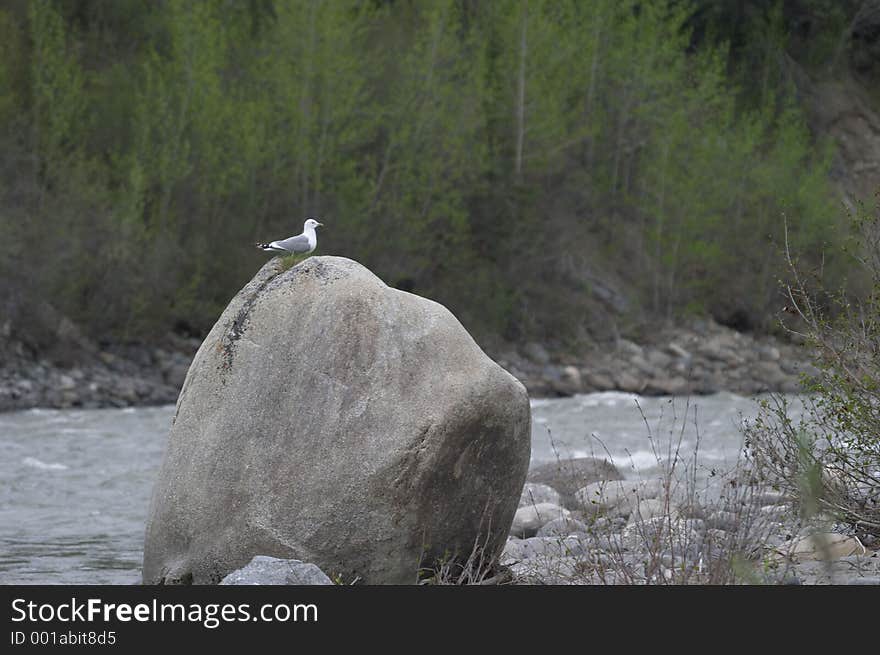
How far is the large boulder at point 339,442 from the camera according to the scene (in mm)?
7027

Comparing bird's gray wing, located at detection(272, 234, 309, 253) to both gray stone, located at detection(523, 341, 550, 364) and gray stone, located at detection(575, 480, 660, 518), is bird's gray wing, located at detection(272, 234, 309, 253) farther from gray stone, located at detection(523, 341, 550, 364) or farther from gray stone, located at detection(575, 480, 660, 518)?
gray stone, located at detection(523, 341, 550, 364)

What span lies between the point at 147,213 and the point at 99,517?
20874mm

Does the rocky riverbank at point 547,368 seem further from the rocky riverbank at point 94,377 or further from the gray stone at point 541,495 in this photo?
Result: the gray stone at point 541,495

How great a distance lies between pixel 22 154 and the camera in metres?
30.4

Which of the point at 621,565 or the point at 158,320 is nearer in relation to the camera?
the point at 621,565

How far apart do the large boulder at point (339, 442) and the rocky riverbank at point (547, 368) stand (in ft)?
43.9

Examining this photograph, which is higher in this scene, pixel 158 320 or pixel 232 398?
pixel 232 398

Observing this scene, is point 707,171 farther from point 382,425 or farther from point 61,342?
point 382,425

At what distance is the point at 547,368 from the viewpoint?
33.8 metres

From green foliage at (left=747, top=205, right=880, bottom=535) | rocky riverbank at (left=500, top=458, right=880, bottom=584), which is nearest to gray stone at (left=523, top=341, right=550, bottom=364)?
rocky riverbank at (left=500, top=458, right=880, bottom=584)

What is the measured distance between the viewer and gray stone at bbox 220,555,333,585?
6336 millimetres

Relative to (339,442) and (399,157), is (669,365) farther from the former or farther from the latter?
(339,442)

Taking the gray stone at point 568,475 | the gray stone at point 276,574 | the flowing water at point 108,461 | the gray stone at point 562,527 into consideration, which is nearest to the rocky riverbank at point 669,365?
the flowing water at point 108,461

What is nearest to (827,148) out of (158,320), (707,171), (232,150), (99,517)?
(707,171)
